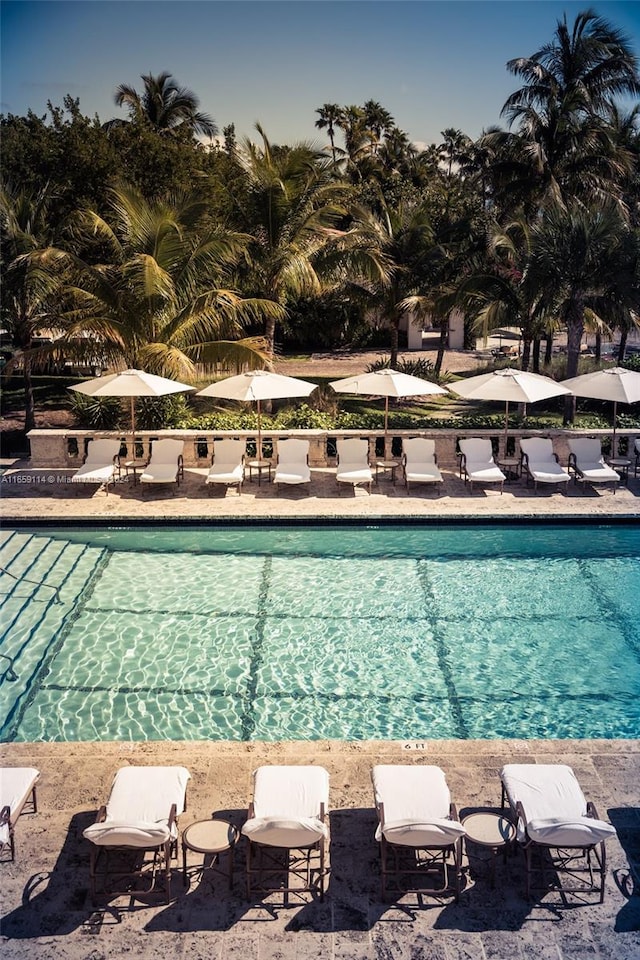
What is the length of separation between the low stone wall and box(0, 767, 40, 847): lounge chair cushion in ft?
32.3

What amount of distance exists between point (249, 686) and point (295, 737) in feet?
3.64

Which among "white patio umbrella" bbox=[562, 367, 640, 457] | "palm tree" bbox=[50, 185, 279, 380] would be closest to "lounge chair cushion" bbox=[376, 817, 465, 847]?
Answer: "white patio umbrella" bbox=[562, 367, 640, 457]

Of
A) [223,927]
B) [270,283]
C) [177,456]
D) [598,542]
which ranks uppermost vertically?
[270,283]

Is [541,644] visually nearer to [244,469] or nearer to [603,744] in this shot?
[603,744]

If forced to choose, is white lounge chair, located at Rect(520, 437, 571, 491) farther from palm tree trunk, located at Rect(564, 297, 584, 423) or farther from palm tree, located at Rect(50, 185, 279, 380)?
palm tree, located at Rect(50, 185, 279, 380)

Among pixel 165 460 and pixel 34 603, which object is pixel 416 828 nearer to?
pixel 34 603

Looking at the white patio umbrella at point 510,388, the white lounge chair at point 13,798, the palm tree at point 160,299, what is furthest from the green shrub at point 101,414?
the white lounge chair at point 13,798

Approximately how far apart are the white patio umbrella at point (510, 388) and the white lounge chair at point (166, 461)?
541 centimetres

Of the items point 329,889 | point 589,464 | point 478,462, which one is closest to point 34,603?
point 329,889

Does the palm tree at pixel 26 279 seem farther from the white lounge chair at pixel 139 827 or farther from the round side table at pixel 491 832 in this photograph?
the round side table at pixel 491 832

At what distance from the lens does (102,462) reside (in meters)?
15.4

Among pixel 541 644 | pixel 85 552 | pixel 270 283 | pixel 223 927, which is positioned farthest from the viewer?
pixel 270 283

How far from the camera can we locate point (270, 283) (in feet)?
66.7

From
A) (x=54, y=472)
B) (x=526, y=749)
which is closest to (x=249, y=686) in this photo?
(x=526, y=749)
